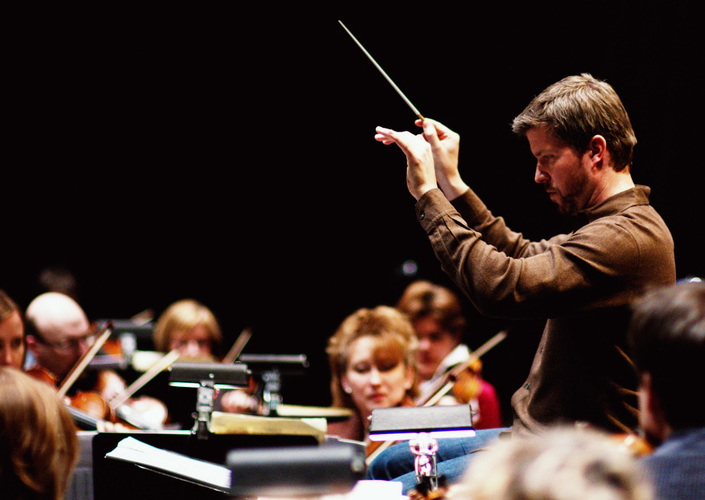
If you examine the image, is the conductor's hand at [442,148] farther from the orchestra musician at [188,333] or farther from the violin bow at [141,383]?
the orchestra musician at [188,333]

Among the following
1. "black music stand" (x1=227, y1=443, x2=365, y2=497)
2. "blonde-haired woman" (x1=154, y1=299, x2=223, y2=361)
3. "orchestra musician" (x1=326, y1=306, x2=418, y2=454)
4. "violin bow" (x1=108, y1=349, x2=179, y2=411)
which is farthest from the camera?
"blonde-haired woman" (x1=154, y1=299, x2=223, y2=361)

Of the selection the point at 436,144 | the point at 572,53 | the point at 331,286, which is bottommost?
the point at 436,144

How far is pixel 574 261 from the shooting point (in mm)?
1788

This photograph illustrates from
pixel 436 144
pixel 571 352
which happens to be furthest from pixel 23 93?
pixel 571 352

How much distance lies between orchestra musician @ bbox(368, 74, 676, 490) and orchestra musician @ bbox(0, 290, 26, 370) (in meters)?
1.72

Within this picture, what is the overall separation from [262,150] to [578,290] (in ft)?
14.1

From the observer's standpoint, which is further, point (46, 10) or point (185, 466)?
point (46, 10)

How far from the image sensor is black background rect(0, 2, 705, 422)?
429cm

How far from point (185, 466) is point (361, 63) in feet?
12.6

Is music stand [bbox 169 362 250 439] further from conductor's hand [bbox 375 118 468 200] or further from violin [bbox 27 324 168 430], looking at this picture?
violin [bbox 27 324 168 430]

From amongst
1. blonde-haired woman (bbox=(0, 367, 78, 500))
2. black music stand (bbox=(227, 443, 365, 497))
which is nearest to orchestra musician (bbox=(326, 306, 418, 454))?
blonde-haired woman (bbox=(0, 367, 78, 500))

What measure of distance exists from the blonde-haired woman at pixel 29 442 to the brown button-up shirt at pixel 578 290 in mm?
966

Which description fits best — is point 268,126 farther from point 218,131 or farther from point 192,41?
point 192,41

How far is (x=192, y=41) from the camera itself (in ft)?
17.6
